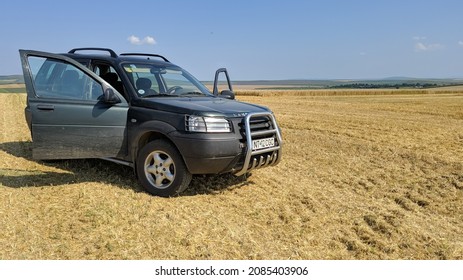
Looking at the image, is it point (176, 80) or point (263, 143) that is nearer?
point (263, 143)

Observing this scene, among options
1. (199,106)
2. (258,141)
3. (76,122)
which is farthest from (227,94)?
(76,122)

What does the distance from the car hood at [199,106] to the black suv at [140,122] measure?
1 cm

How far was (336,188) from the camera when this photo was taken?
6098 mm

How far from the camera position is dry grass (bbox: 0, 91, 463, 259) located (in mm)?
3797

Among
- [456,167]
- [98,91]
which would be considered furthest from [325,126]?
[98,91]

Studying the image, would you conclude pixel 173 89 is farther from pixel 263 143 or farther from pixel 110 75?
pixel 263 143

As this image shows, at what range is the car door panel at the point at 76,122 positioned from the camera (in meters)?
5.54

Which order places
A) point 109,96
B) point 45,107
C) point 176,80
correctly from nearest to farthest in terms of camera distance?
point 109,96 → point 45,107 → point 176,80

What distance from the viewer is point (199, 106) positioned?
5.17 metres

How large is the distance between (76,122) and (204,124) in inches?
77.6

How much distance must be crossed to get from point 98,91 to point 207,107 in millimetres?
1664

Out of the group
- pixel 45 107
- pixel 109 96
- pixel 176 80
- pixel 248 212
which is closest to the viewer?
pixel 248 212

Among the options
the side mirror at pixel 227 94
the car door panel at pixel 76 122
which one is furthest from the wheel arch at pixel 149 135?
the side mirror at pixel 227 94

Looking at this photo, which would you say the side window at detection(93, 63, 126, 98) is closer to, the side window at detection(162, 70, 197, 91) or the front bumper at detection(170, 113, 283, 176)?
Result: the side window at detection(162, 70, 197, 91)
